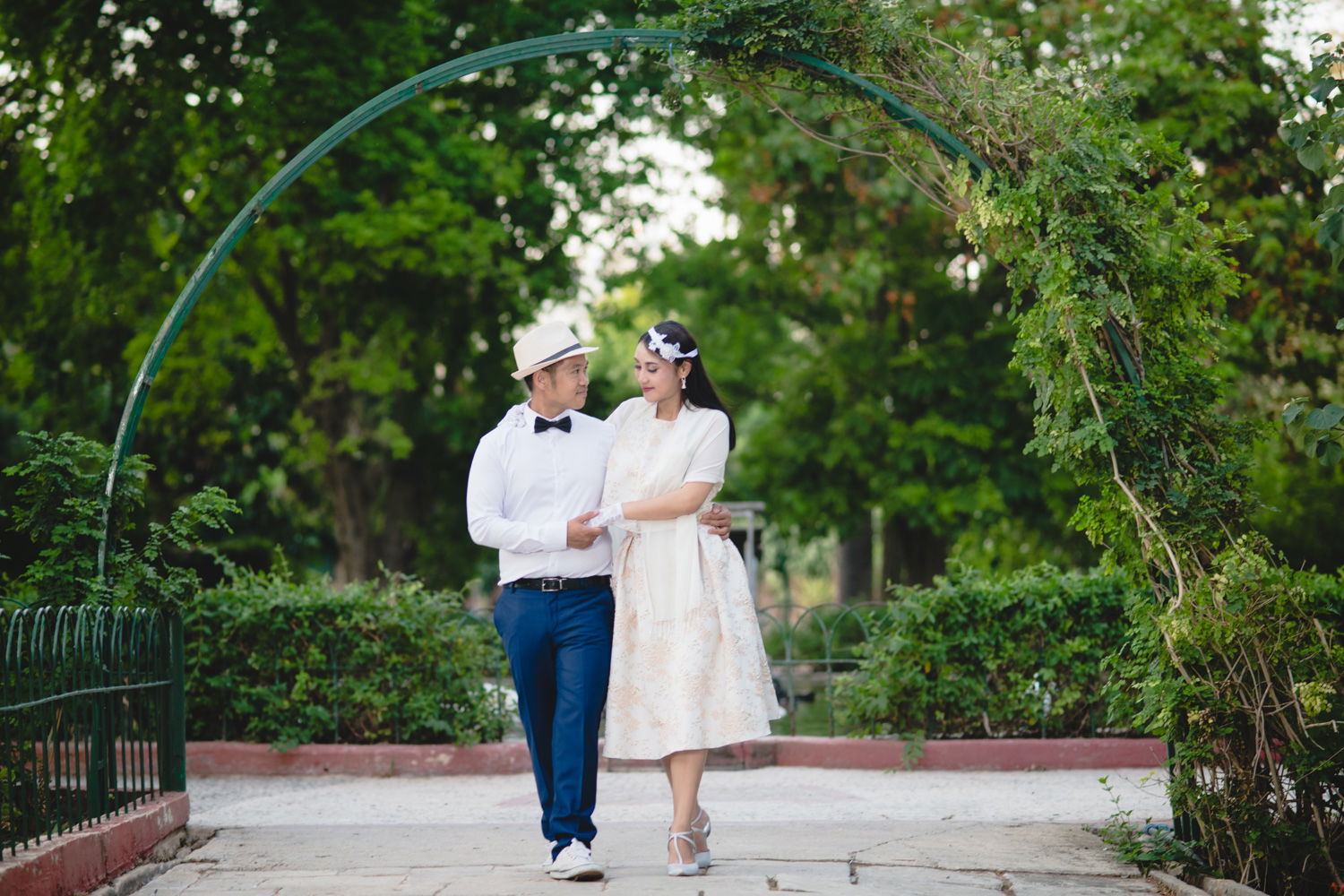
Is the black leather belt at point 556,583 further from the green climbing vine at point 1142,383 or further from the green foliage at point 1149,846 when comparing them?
the green foliage at point 1149,846

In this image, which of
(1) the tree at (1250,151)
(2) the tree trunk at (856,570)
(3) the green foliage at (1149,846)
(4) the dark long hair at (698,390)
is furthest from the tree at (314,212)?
(3) the green foliage at (1149,846)

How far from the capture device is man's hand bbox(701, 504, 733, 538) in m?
5.40

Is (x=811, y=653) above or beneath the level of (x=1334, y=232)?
beneath

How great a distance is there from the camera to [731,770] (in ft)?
Answer: 29.5

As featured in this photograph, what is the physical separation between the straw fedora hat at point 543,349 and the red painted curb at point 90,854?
2528 mm

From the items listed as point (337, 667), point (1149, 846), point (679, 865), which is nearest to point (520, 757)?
point (337, 667)

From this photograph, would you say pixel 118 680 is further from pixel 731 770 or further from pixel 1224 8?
pixel 1224 8

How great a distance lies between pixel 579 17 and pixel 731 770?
11.2m

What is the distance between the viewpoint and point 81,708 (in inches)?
225

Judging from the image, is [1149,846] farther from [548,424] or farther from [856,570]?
[856,570]

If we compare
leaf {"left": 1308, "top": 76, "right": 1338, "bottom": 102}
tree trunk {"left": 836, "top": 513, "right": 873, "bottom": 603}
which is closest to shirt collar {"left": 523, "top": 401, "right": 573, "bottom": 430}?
leaf {"left": 1308, "top": 76, "right": 1338, "bottom": 102}

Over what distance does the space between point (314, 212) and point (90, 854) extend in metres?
12.2

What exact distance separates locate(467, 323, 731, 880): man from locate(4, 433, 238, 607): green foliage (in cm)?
190

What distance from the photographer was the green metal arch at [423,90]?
20.6ft
